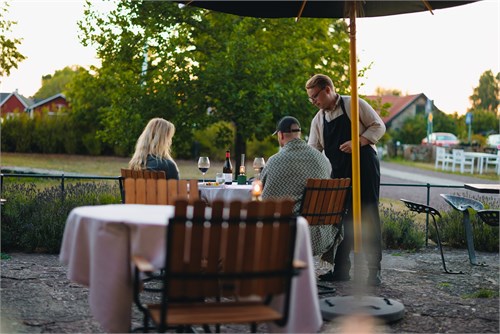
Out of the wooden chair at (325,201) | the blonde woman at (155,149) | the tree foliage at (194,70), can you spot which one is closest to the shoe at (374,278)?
the wooden chair at (325,201)

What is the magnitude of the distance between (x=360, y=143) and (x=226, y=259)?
3.78 metres

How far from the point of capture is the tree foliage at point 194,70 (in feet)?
53.5

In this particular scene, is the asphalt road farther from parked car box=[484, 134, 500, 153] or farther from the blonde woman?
the blonde woman

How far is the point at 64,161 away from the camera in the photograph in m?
41.5

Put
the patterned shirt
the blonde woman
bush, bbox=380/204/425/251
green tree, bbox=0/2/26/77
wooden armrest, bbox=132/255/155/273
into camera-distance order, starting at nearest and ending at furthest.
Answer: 1. wooden armrest, bbox=132/255/155/273
2. the patterned shirt
3. the blonde woman
4. bush, bbox=380/204/425/251
5. green tree, bbox=0/2/26/77

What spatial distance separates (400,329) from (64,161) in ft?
122

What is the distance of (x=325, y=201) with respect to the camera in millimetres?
7027

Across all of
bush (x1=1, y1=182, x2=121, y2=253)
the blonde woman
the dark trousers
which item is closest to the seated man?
the dark trousers

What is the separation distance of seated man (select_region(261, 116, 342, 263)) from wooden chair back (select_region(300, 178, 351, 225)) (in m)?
0.08

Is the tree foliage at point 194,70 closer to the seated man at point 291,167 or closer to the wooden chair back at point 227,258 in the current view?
the seated man at point 291,167

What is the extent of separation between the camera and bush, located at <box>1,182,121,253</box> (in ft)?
31.7

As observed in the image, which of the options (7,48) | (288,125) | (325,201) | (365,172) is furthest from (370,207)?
(7,48)

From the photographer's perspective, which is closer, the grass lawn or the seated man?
the seated man

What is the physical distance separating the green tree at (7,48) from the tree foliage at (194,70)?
6229mm
